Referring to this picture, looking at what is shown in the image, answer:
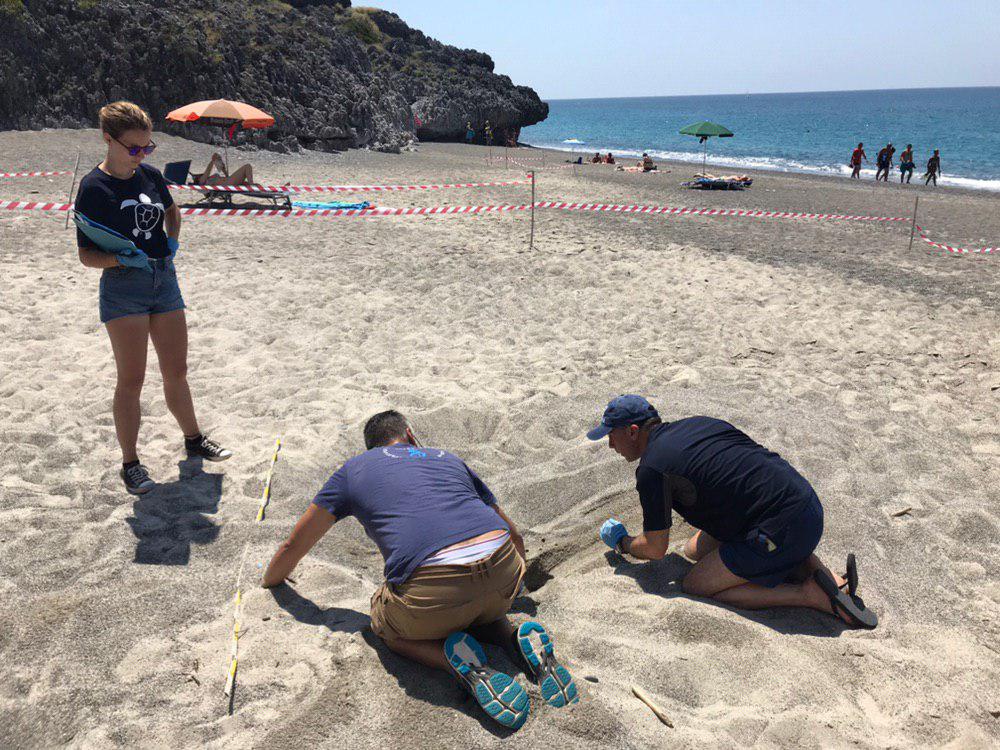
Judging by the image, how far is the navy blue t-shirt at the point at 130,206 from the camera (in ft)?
12.1

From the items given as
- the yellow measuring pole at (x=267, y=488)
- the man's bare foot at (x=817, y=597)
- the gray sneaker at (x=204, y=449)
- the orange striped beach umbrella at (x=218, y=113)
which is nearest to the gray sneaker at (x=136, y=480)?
the gray sneaker at (x=204, y=449)

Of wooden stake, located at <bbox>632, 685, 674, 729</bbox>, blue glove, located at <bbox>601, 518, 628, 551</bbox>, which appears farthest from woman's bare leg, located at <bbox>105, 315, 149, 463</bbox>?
wooden stake, located at <bbox>632, 685, 674, 729</bbox>

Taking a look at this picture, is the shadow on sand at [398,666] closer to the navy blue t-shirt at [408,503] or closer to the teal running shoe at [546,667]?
the teal running shoe at [546,667]

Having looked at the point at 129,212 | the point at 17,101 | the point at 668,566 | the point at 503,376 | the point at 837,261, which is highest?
the point at 17,101

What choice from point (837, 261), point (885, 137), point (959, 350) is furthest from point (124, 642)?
point (885, 137)

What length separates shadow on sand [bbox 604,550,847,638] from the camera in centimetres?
325

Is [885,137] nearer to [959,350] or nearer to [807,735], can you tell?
[959,350]

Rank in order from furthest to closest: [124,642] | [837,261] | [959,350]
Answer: [837,261] → [959,350] → [124,642]

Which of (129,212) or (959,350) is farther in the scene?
(959,350)

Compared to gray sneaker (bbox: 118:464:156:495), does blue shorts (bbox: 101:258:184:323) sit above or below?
above

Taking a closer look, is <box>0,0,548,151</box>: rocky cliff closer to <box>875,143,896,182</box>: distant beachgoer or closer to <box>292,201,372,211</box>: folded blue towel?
<box>292,201,372,211</box>: folded blue towel

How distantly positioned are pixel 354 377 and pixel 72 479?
7.21ft

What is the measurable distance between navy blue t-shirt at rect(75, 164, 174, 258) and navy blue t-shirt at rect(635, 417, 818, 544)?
2.81 meters

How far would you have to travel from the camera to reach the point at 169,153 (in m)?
22.1
